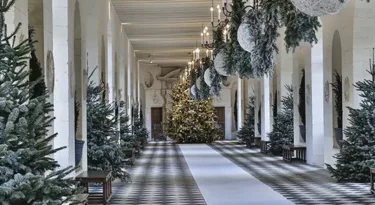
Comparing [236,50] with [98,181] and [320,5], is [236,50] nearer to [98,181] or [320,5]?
[98,181]

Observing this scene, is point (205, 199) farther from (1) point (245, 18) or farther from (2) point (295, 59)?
(2) point (295, 59)

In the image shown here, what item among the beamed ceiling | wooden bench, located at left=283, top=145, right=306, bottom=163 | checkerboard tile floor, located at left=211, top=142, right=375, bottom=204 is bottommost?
checkerboard tile floor, located at left=211, top=142, right=375, bottom=204

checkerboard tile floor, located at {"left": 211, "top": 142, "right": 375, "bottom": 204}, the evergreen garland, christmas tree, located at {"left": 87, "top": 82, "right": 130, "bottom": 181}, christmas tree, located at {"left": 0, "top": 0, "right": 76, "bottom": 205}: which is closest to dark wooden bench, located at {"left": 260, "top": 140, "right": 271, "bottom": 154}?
checkerboard tile floor, located at {"left": 211, "top": 142, "right": 375, "bottom": 204}

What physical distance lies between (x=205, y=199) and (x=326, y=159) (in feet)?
18.7

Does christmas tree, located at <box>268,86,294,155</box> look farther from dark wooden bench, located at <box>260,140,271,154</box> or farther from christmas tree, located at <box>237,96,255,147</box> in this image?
christmas tree, located at <box>237,96,255,147</box>

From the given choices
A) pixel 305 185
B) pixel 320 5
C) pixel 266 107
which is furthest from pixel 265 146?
pixel 320 5

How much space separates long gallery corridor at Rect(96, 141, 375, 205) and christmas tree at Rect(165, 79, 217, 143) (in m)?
14.6

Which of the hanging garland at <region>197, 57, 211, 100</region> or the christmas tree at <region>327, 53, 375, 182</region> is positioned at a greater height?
the hanging garland at <region>197, 57, 211, 100</region>

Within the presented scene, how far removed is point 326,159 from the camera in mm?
14266

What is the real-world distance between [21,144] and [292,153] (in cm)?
1311

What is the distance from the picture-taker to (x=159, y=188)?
10.9 metres

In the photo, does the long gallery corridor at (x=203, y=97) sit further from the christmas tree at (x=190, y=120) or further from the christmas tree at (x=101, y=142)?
the christmas tree at (x=190, y=120)

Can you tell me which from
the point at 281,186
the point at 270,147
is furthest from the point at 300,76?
the point at 281,186

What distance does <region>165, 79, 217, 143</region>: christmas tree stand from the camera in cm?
3088
